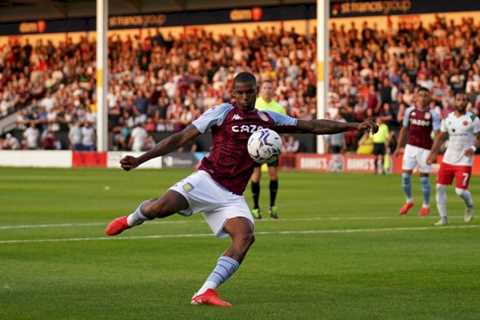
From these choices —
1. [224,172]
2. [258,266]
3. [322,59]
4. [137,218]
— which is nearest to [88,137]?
[322,59]

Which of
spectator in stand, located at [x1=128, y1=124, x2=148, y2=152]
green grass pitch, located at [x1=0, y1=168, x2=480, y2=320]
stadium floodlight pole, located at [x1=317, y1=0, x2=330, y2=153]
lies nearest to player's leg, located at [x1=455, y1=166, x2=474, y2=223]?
green grass pitch, located at [x1=0, y1=168, x2=480, y2=320]

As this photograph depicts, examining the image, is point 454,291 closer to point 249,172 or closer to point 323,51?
point 249,172

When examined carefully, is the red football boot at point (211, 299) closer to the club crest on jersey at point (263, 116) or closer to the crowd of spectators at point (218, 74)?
the club crest on jersey at point (263, 116)

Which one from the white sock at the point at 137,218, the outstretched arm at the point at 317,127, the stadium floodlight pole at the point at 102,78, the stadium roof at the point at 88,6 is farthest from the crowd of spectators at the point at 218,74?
the white sock at the point at 137,218

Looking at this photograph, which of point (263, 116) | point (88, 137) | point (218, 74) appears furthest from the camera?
point (88, 137)

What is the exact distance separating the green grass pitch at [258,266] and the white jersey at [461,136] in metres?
1.12

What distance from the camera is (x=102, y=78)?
54.9 meters

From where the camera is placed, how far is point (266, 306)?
1082cm

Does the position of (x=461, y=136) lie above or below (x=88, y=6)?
below

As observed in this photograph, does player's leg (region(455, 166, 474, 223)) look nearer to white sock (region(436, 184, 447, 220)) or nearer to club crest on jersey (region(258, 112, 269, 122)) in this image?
white sock (region(436, 184, 447, 220))

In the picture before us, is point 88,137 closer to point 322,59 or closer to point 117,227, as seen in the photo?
point 322,59

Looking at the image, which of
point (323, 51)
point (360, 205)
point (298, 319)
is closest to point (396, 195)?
point (360, 205)

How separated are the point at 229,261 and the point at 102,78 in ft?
146

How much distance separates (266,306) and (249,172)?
131 centimetres
